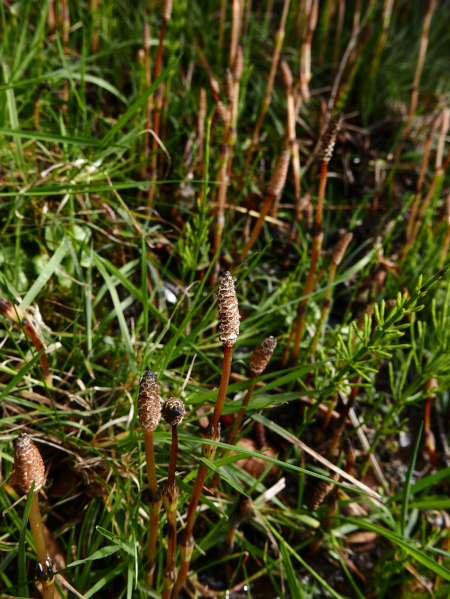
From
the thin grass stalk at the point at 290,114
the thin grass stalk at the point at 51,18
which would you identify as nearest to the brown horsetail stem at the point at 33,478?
the thin grass stalk at the point at 290,114

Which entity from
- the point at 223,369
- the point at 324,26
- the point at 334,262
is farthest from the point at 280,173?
the point at 324,26

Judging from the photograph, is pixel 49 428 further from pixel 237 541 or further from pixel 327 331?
pixel 327 331

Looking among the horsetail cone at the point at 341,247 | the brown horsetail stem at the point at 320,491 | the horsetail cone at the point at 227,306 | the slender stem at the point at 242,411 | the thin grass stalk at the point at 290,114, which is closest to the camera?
the horsetail cone at the point at 227,306

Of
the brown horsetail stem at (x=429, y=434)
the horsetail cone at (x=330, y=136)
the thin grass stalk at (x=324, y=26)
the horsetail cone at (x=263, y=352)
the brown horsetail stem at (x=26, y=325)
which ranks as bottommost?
the brown horsetail stem at (x=429, y=434)

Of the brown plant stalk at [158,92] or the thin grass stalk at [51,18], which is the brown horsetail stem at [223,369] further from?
the thin grass stalk at [51,18]

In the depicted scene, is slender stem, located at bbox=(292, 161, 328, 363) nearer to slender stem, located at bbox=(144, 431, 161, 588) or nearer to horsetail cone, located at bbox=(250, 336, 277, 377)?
horsetail cone, located at bbox=(250, 336, 277, 377)

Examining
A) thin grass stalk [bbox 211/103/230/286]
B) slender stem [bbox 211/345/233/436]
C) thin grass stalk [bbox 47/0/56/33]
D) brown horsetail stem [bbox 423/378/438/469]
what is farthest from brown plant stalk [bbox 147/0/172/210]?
brown horsetail stem [bbox 423/378/438/469]

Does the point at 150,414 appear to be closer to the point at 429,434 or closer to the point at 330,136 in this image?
the point at 330,136
